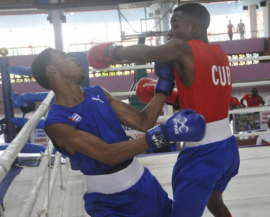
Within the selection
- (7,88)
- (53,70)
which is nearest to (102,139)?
(53,70)

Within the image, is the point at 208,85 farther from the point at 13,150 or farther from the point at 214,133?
the point at 13,150

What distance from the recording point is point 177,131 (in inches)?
34.1

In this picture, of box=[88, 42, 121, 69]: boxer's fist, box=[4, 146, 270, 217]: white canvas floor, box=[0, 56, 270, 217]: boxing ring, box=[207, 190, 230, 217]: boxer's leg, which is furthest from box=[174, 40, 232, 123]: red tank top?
box=[4, 146, 270, 217]: white canvas floor

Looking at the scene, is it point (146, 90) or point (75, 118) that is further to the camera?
point (146, 90)

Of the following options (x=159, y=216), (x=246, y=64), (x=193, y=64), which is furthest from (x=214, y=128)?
(x=246, y=64)

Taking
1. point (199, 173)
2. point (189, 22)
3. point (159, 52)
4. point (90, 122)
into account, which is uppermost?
point (189, 22)

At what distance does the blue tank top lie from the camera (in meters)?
1.01

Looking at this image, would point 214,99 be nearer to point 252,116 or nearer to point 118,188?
point 118,188

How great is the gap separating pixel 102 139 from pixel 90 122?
71 millimetres

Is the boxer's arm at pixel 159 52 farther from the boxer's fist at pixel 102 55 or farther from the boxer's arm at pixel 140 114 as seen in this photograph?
the boxer's arm at pixel 140 114

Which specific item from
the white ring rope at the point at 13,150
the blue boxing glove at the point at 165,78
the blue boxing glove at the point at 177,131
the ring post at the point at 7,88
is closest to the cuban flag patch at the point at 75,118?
the white ring rope at the point at 13,150

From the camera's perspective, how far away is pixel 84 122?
3.39ft

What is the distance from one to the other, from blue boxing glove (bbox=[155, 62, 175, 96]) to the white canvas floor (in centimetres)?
80

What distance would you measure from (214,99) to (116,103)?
389mm
